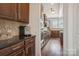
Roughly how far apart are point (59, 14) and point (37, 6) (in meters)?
0.27

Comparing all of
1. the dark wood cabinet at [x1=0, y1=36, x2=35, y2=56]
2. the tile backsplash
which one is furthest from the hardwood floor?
the tile backsplash

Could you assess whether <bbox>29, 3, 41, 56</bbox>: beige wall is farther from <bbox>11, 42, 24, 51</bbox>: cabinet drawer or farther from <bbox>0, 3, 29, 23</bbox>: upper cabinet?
<bbox>11, 42, 24, 51</bbox>: cabinet drawer

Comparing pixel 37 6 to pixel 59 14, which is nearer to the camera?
pixel 37 6

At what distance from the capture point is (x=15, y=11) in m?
A: 1.63

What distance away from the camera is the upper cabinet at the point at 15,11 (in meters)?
1.21

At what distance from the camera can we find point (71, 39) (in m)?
1.44

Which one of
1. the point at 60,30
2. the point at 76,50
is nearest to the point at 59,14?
the point at 60,30

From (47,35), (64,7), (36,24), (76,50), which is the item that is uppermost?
(64,7)

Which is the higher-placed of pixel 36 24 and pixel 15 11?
pixel 15 11

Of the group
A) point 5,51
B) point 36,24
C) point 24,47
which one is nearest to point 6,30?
point 24,47

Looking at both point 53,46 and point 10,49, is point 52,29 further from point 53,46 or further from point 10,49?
point 10,49

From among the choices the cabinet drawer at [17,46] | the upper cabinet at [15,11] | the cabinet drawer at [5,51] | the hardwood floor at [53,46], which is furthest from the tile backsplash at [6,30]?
the hardwood floor at [53,46]

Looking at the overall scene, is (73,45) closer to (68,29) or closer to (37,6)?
(68,29)

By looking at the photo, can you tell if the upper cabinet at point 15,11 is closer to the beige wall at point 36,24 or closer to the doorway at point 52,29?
the beige wall at point 36,24
